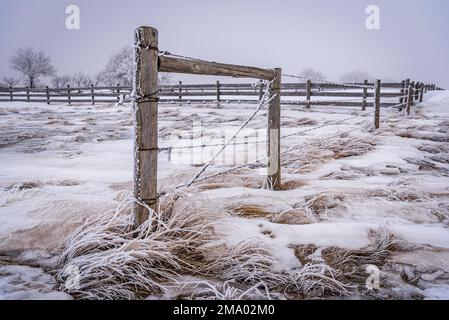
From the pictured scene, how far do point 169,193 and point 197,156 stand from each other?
261cm

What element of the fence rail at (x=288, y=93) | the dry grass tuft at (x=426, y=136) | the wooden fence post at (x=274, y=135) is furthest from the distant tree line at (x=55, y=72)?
the wooden fence post at (x=274, y=135)

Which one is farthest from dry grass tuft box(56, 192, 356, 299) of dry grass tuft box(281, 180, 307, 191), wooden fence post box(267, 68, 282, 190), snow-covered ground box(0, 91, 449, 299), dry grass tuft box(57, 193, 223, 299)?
dry grass tuft box(281, 180, 307, 191)

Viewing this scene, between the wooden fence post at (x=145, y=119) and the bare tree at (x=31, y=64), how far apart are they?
185 feet

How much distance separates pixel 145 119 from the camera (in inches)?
77.2

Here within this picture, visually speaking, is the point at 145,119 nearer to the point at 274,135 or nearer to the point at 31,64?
the point at 274,135

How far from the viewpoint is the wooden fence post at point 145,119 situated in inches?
74.7

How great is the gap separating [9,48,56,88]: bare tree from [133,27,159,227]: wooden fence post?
56.3 meters

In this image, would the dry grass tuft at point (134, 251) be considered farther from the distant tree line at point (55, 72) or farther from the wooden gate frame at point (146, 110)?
the distant tree line at point (55, 72)

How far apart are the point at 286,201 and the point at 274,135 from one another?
71cm

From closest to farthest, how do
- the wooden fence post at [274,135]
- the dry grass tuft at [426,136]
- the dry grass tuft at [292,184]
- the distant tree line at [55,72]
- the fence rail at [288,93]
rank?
the wooden fence post at [274,135] < the dry grass tuft at [292,184] < the dry grass tuft at [426,136] < the fence rail at [288,93] < the distant tree line at [55,72]

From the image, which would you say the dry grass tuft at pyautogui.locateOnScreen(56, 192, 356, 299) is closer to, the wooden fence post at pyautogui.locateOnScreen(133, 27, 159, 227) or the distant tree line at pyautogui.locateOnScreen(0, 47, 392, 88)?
the wooden fence post at pyautogui.locateOnScreen(133, 27, 159, 227)

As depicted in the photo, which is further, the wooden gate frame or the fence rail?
the fence rail

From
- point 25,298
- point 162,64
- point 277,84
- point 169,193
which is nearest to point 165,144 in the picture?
point 277,84

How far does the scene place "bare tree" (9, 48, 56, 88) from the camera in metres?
50.3
